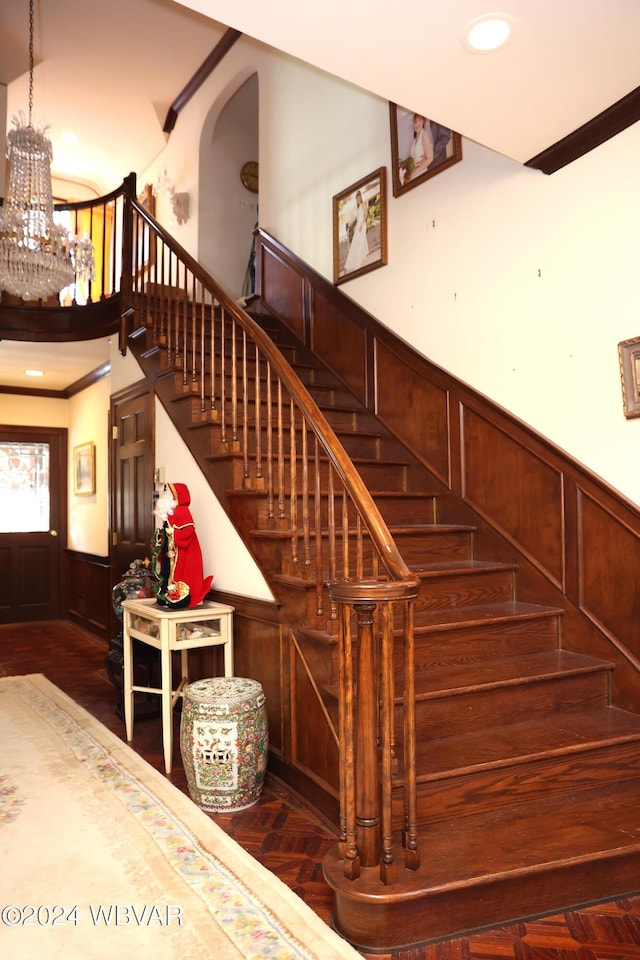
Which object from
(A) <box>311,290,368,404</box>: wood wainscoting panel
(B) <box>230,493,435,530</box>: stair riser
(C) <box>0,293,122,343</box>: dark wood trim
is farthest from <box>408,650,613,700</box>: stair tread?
(C) <box>0,293,122,343</box>: dark wood trim

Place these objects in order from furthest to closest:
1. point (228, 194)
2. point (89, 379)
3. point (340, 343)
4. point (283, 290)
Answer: point (89, 379), point (228, 194), point (283, 290), point (340, 343)

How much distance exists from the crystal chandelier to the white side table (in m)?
2.47

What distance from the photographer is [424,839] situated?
2.31 metres

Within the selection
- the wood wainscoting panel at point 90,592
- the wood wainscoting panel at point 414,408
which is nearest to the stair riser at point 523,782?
the wood wainscoting panel at point 414,408

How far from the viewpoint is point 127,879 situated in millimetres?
2371

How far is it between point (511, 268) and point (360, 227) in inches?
61.1

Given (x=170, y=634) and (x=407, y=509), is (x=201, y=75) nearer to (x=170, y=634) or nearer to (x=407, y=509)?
(x=407, y=509)

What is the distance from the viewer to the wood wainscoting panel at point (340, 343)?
489 centimetres

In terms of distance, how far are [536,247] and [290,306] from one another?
259 cm

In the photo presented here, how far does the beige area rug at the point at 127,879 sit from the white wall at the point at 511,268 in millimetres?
2170

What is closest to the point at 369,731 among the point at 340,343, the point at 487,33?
the point at 487,33

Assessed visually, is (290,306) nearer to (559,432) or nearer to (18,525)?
(559,432)

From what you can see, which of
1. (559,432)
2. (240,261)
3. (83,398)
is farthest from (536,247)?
(83,398)

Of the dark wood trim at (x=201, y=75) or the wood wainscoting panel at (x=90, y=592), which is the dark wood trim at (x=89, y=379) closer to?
the wood wainscoting panel at (x=90, y=592)
